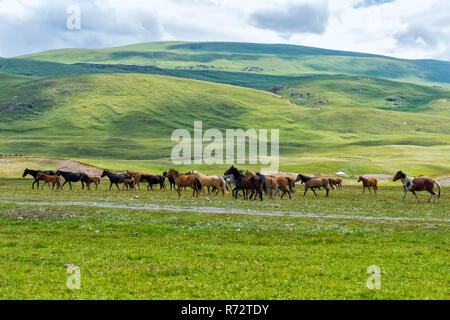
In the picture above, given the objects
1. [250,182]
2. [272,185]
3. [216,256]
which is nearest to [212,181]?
[250,182]

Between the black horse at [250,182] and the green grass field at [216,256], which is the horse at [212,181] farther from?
the green grass field at [216,256]

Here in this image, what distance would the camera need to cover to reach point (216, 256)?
1594cm

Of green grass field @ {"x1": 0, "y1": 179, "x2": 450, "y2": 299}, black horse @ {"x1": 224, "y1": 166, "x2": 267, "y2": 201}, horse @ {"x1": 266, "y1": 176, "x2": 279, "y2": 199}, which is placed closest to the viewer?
green grass field @ {"x1": 0, "y1": 179, "x2": 450, "y2": 299}

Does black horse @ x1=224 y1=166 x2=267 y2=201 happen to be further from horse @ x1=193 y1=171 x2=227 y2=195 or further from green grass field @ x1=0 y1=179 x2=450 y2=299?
green grass field @ x1=0 y1=179 x2=450 y2=299

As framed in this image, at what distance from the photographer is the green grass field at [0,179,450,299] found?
11438mm

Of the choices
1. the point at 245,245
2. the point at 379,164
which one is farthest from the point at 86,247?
the point at 379,164

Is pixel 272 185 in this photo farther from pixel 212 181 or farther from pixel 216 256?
pixel 216 256

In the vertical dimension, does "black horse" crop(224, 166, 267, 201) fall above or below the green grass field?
above

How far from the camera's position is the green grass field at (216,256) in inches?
450

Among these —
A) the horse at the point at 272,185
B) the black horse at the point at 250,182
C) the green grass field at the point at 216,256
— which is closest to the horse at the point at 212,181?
the black horse at the point at 250,182

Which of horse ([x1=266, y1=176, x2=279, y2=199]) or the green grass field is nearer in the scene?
the green grass field

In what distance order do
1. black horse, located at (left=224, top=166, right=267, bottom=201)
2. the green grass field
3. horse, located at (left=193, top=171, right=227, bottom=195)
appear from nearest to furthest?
the green grass field → black horse, located at (left=224, top=166, right=267, bottom=201) → horse, located at (left=193, top=171, right=227, bottom=195)

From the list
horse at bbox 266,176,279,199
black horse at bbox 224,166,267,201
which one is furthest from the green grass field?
horse at bbox 266,176,279,199
